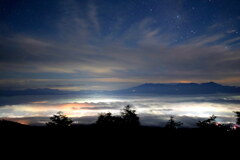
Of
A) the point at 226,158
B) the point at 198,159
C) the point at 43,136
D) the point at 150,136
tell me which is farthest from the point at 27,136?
the point at 226,158

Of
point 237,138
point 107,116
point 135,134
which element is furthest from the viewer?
point 107,116

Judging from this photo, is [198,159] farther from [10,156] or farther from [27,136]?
[27,136]

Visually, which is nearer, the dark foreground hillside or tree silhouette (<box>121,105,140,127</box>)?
the dark foreground hillside

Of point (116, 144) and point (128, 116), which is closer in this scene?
point (116, 144)

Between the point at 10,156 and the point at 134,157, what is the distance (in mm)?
4975

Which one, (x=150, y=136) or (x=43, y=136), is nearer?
(x=43, y=136)

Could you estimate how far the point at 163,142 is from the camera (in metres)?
7.77

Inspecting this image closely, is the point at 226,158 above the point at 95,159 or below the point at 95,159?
below

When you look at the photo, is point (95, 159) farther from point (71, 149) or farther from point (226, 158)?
point (226, 158)

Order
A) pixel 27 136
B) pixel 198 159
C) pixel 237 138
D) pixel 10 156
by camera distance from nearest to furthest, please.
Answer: pixel 10 156, pixel 198 159, pixel 27 136, pixel 237 138

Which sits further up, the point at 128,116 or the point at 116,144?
the point at 116,144

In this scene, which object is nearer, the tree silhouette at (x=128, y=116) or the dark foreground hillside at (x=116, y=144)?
the dark foreground hillside at (x=116, y=144)

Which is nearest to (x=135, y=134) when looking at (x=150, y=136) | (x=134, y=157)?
(x=150, y=136)

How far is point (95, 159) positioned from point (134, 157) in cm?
170
